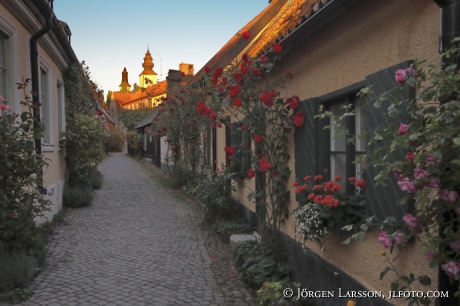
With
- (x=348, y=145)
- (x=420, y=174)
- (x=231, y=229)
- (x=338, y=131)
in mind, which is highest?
(x=338, y=131)

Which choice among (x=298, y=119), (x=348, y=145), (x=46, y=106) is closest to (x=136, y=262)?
Result: (x=298, y=119)

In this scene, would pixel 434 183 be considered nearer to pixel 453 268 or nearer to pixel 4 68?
pixel 453 268

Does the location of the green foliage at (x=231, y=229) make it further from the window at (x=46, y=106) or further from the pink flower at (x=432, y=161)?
the pink flower at (x=432, y=161)

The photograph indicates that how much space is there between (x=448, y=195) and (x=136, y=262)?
15.8ft

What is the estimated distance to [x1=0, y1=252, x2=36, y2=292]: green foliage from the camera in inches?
178

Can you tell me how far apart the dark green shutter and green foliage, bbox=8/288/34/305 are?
11.7ft

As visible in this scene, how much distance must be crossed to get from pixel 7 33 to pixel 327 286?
5.46 metres

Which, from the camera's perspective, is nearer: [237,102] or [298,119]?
[298,119]

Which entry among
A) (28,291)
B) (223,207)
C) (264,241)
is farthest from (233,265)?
(28,291)

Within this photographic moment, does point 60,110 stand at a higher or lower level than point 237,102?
higher

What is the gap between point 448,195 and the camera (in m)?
1.91

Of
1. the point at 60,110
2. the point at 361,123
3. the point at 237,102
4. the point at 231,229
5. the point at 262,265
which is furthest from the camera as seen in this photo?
the point at 60,110

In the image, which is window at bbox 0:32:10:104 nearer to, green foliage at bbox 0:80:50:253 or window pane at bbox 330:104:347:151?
green foliage at bbox 0:80:50:253

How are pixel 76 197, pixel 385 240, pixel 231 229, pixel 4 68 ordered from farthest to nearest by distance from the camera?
Answer: pixel 76 197 < pixel 231 229 < pixel 4 68 < pixel 385 240
